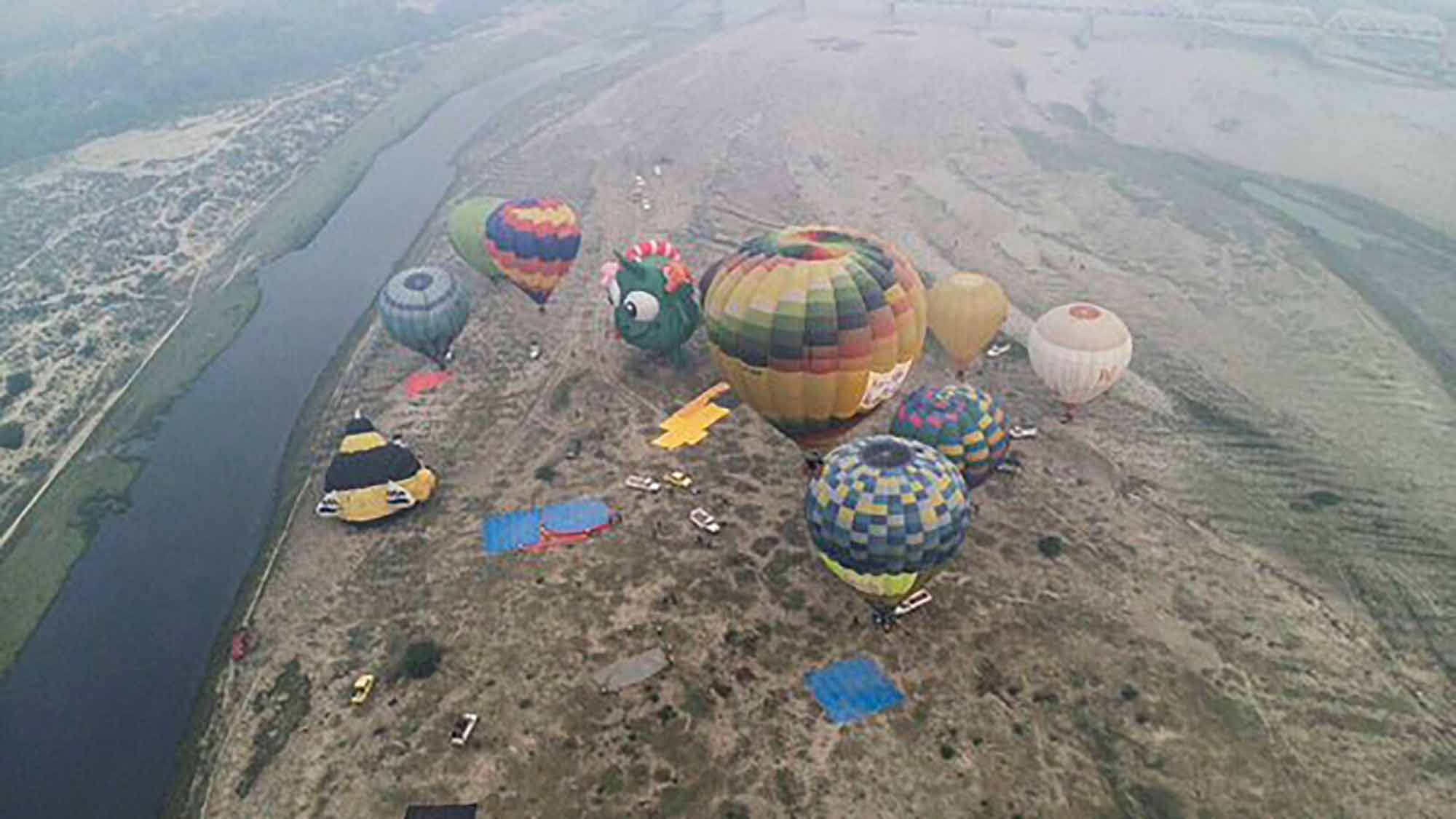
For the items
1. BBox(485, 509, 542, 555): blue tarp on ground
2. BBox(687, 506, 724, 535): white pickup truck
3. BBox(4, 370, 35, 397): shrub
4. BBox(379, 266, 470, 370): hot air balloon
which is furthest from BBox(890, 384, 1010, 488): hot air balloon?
BBox(4, 370, 35, 397): shrub

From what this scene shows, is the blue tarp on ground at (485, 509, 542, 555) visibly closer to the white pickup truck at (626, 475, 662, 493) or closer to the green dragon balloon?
the white pickup truck at (626, 475, 662, 493)

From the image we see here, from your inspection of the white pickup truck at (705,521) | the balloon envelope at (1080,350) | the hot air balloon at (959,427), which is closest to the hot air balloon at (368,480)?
the white pickup truck at (705,521)

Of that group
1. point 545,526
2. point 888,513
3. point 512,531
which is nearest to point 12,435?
point 512,531

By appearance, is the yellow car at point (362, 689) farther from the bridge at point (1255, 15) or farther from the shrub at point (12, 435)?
the bridge at point (1255, 15)

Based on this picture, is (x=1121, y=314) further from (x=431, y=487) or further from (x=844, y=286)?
(x=431, y=487)

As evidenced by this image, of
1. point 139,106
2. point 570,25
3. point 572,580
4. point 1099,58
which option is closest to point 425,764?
point 572,580

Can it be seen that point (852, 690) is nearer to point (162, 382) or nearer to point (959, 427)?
point (959, 427)

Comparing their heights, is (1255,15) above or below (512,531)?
below
